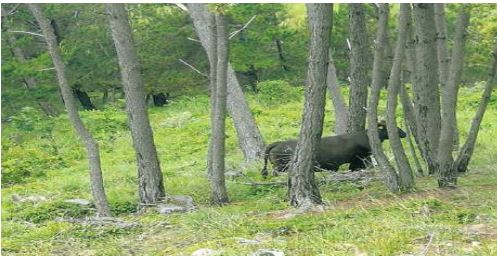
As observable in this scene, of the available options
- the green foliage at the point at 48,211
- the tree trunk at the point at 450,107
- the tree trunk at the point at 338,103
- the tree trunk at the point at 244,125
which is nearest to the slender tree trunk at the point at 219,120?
the green foliage at the point at 48,211

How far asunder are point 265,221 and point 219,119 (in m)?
2.70

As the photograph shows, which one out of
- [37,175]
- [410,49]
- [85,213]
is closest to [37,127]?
[37,175]

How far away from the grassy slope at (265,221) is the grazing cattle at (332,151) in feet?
1.98

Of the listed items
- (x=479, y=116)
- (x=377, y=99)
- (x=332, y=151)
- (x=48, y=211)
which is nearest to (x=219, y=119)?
(x=377, y=99)

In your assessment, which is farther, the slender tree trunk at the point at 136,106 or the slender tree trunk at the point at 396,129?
the slender tree trunk at the point at 136,106

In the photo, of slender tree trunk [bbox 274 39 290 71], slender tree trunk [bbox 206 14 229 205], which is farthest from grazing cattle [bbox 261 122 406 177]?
slender tree trunk [bbox 274 39 290 71]

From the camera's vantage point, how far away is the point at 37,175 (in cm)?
1617

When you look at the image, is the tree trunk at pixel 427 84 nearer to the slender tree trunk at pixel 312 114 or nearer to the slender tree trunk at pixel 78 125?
the slender tree trunk at pixel 312 114

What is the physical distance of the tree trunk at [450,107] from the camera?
930cm

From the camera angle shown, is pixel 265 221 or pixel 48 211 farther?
pixel 48 211

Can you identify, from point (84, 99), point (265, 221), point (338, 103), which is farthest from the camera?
point (84, 99)

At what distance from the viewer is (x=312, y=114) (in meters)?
9.19

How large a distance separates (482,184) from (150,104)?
23.6 meters

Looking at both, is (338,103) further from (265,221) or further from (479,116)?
(265,221)
